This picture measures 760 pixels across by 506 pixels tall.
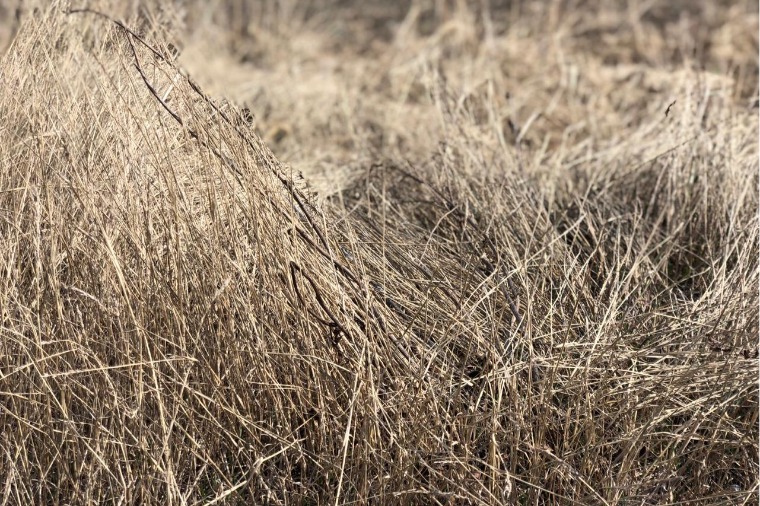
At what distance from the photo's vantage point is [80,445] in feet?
6.17

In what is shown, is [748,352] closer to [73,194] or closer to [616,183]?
[616,183]

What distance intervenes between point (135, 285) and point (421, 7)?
13.4 feet

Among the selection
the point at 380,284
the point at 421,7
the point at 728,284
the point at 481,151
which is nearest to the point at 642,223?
the point at 728,284

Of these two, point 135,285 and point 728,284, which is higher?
point 135,285

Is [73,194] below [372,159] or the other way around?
the other way around

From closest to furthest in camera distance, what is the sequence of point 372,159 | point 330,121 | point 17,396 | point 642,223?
point 17,396
point 642,223
point 372,159
point 330,121

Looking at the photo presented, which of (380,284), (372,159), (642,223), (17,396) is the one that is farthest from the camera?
(372,159)

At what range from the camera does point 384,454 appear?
6.17ft

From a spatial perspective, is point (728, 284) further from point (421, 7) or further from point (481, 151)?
point (421, 7)

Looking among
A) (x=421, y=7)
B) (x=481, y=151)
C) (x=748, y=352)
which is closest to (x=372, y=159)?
(x=481, y=151)

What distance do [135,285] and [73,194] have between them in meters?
0.23

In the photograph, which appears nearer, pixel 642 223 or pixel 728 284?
pixel 728 284

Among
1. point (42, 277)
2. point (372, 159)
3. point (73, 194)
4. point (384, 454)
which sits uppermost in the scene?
point (73, 194)

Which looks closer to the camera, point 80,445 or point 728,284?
point 80,445
